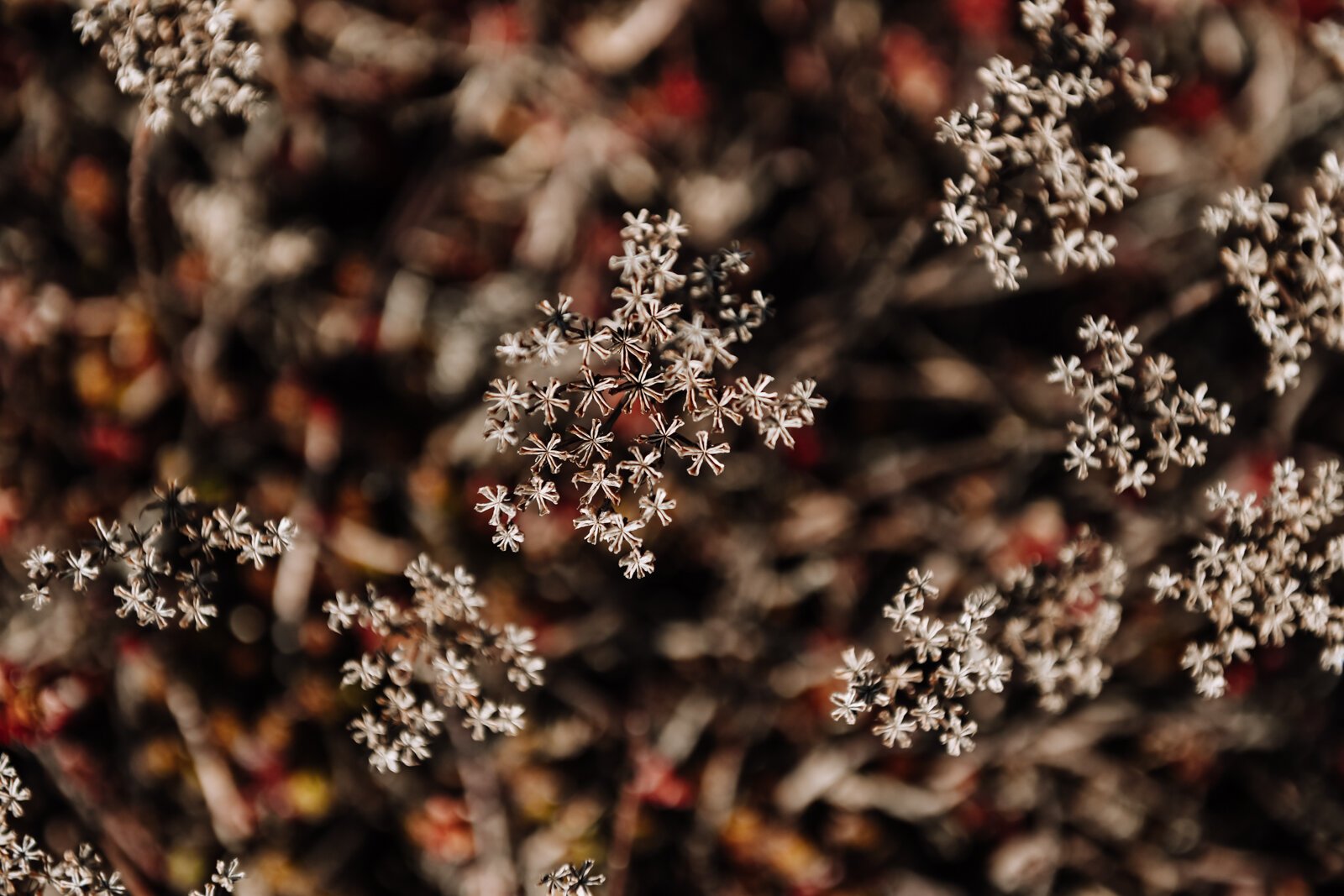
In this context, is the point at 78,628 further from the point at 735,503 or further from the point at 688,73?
the point at 688,73

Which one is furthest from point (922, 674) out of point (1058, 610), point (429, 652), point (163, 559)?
point (163, 559)

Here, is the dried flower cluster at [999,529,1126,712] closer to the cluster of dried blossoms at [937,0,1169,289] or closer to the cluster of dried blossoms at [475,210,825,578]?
the cluster of dried blossoms at [937,0,1169,289]

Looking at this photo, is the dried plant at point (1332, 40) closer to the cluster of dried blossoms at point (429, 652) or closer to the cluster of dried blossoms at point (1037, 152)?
the cluster of dried blossoms at point (1037, 152)

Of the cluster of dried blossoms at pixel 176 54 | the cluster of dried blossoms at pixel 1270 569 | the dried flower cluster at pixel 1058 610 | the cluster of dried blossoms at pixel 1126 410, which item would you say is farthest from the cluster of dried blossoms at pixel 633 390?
the cluster of dried blossoms at pixel 1270 569

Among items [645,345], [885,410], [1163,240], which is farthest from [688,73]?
[645,345]

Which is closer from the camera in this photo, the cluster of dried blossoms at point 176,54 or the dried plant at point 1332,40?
the cluster of dried blossoms at point 176,54

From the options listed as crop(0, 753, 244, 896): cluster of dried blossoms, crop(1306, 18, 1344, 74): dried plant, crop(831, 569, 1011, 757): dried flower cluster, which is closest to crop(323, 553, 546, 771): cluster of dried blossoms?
crop(0, 753, 244, 896): cluster of dried blossoms

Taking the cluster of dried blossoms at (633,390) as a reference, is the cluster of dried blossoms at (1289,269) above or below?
above
